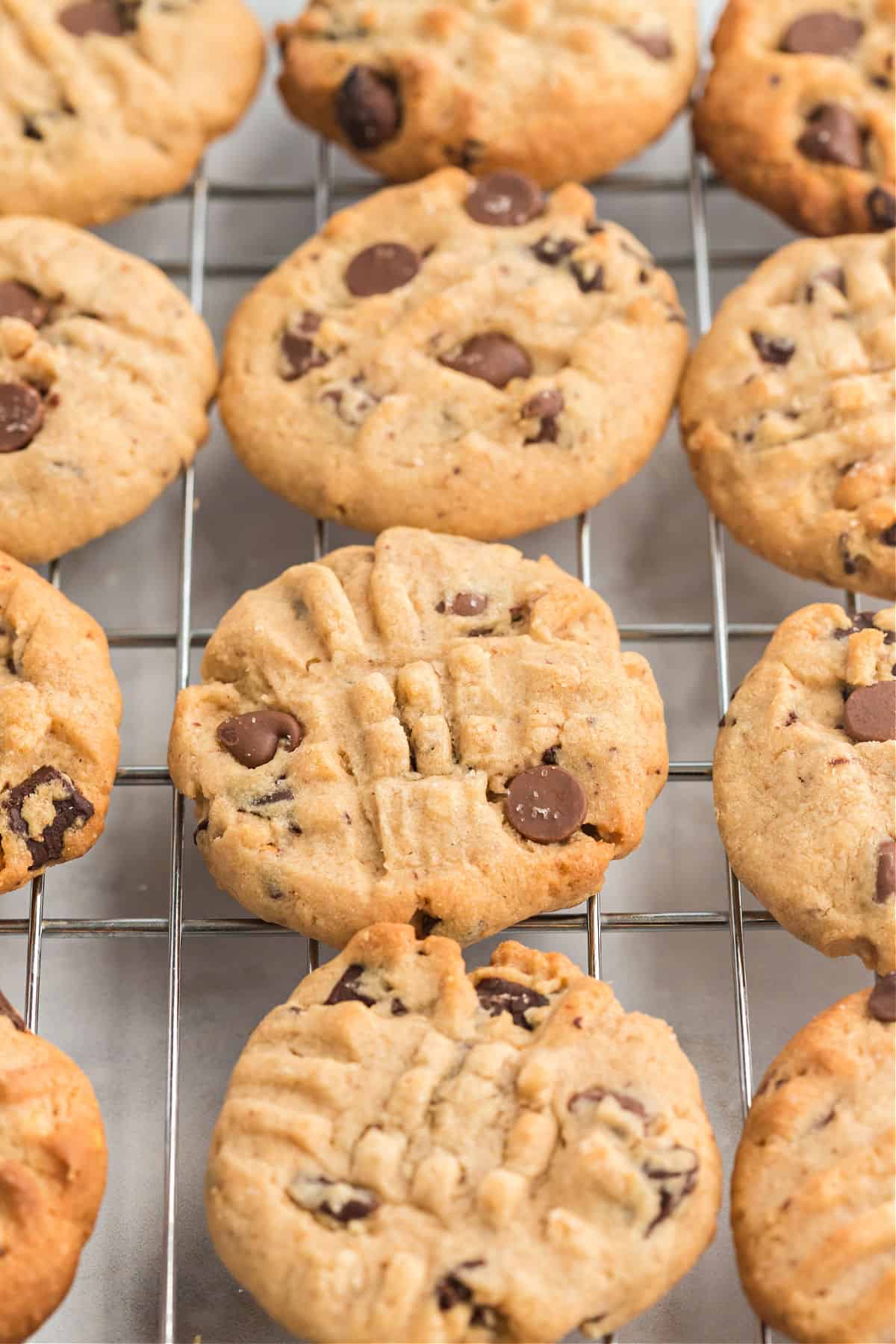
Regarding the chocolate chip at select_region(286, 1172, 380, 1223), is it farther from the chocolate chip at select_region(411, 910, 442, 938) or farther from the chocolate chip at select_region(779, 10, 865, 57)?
the chocolate chip at select_region(779, 10, 865, 57)

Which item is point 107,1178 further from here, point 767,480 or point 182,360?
point 767,480

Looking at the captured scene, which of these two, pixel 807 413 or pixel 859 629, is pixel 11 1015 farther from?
pixel 807 413

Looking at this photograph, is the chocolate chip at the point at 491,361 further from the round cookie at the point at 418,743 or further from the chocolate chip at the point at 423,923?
the chocolate chip at the point at 423,923

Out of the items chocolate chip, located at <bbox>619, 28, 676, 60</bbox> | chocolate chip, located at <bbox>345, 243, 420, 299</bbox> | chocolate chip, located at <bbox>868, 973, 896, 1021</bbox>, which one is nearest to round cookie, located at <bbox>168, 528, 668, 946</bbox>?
chocolate chip, located at <bbox>868, 973, 896, 1021</bbox>

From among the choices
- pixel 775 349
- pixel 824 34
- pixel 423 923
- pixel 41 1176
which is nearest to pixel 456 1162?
pixel 423 923

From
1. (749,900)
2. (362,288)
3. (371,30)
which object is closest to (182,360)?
(362,288)

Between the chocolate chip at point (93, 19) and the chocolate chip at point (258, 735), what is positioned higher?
the chocolate chip at point (93, 19)

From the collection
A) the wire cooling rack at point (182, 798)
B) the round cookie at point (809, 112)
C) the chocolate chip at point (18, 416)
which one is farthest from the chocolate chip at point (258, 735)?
the round cookie at point (809, 112)
